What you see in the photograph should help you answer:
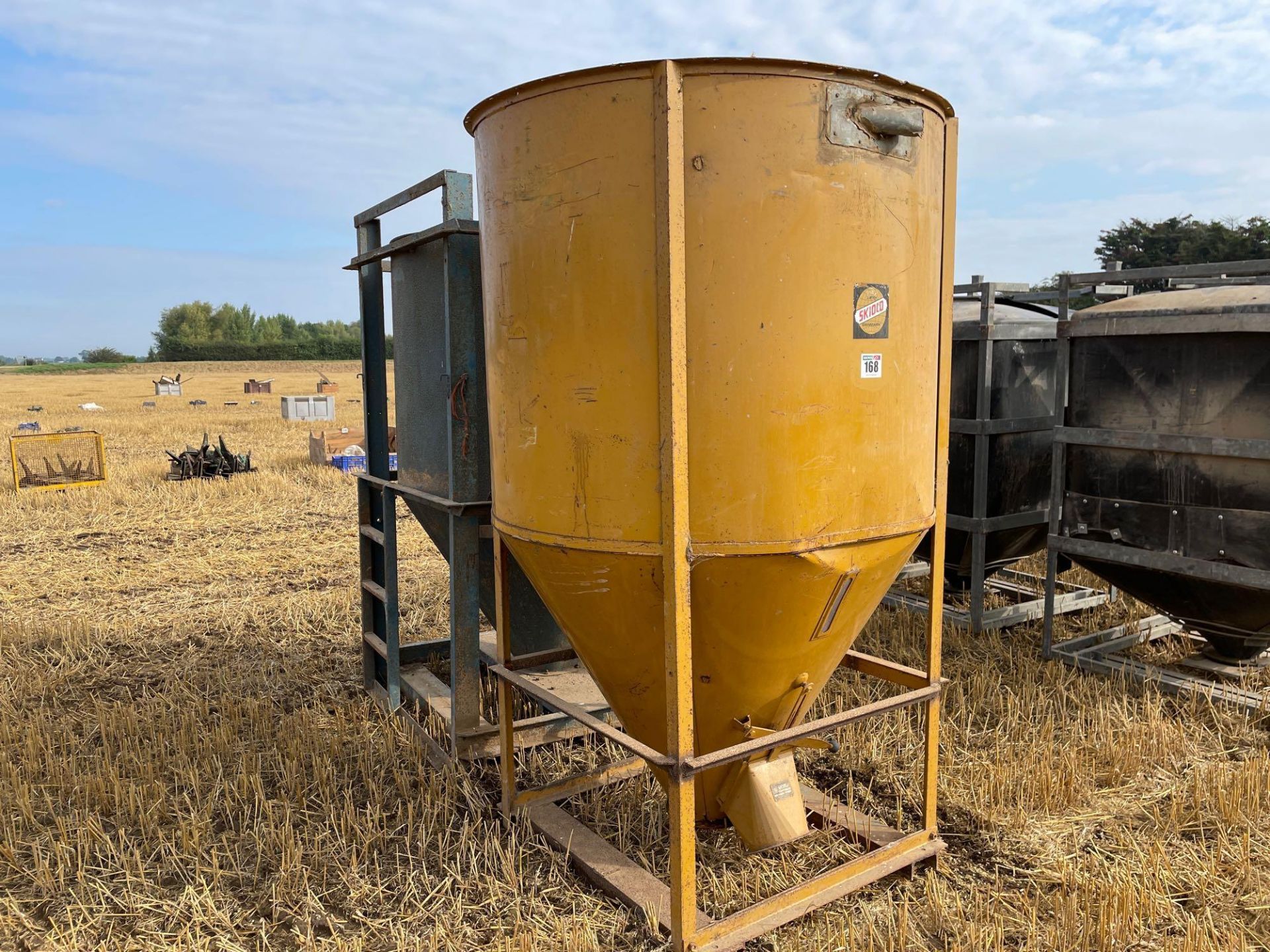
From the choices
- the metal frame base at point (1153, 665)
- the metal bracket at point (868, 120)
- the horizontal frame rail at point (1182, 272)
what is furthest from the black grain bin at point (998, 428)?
the metal bracket at point (868, 120)

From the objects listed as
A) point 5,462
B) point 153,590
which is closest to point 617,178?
point 153,590

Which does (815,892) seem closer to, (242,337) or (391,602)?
(391,602)

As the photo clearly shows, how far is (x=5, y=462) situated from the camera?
50.5 ft

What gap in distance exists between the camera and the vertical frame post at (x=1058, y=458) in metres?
6.10

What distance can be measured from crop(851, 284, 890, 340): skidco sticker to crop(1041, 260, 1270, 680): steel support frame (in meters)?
3.00

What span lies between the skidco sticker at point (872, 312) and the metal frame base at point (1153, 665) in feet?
12.4

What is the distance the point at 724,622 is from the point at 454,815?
6.11 feet

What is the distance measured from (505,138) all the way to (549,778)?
10.5ft

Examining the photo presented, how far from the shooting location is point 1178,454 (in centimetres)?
546

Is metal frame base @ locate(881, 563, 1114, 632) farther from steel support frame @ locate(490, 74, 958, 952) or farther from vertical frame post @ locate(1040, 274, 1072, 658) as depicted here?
steel support frame @ locate(490, 74, 958, 952)

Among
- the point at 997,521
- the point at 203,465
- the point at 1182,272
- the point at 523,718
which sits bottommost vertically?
the point at 523,718

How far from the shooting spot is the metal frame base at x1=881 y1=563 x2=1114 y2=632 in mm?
7027

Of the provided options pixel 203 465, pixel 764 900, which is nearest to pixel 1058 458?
pixel 764 900

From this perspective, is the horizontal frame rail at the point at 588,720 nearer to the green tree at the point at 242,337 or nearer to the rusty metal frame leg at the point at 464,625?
the rusty metal frame leg at the point at 464,625
